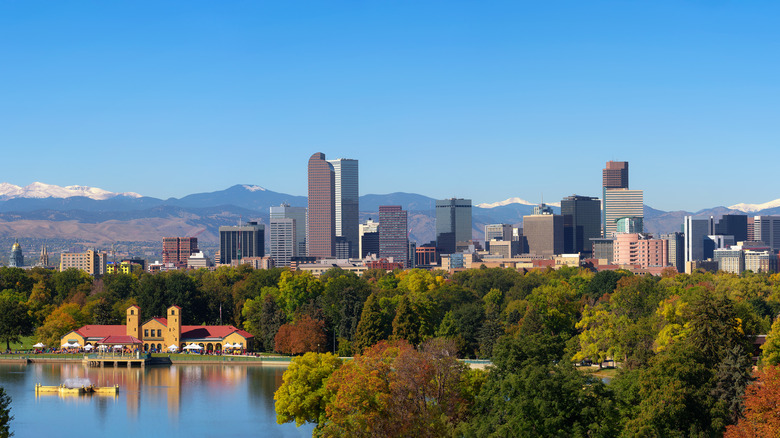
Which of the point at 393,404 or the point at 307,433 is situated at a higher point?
the point at 393,404

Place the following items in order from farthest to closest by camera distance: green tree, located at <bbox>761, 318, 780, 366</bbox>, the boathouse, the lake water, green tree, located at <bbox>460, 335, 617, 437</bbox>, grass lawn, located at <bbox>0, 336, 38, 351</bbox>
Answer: grass lawn, located at <bbox>0, 336, 38, 351</bbox> < the boathouse < the lake water < green tree, located at <bbox>761, 318, 780, 366</bbox> < green tree, located at <bbox>460, 335, 617, 437</bbox>

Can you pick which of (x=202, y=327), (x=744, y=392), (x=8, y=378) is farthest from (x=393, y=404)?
(x=202, y=327)

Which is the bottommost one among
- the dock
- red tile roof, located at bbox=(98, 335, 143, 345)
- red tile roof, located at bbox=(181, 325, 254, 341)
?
the dock

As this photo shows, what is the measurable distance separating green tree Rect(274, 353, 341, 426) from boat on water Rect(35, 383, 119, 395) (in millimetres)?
27458

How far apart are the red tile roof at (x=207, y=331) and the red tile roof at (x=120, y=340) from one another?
4625mm

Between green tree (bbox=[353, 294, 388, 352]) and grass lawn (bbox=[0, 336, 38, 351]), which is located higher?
green tree (bbox=[353, 294, 388, 352])

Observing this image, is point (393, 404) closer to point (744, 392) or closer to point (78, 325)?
point (744, 392)

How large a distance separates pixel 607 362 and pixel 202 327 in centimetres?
3922

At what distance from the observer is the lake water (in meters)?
60.4

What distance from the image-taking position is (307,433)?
5856cm

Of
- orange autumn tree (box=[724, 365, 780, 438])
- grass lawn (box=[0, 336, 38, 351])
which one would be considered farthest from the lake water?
orange autumn tree (box=[724, 365, 780, 438])

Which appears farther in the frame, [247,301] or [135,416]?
[247,301]

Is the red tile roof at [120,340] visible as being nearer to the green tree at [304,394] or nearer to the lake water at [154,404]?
the lake water at [154,404]

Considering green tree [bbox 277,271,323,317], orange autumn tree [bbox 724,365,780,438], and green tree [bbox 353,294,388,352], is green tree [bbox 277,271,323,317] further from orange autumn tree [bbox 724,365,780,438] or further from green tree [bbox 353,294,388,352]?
orange autumn tree [bbox 724,365,780,438]
